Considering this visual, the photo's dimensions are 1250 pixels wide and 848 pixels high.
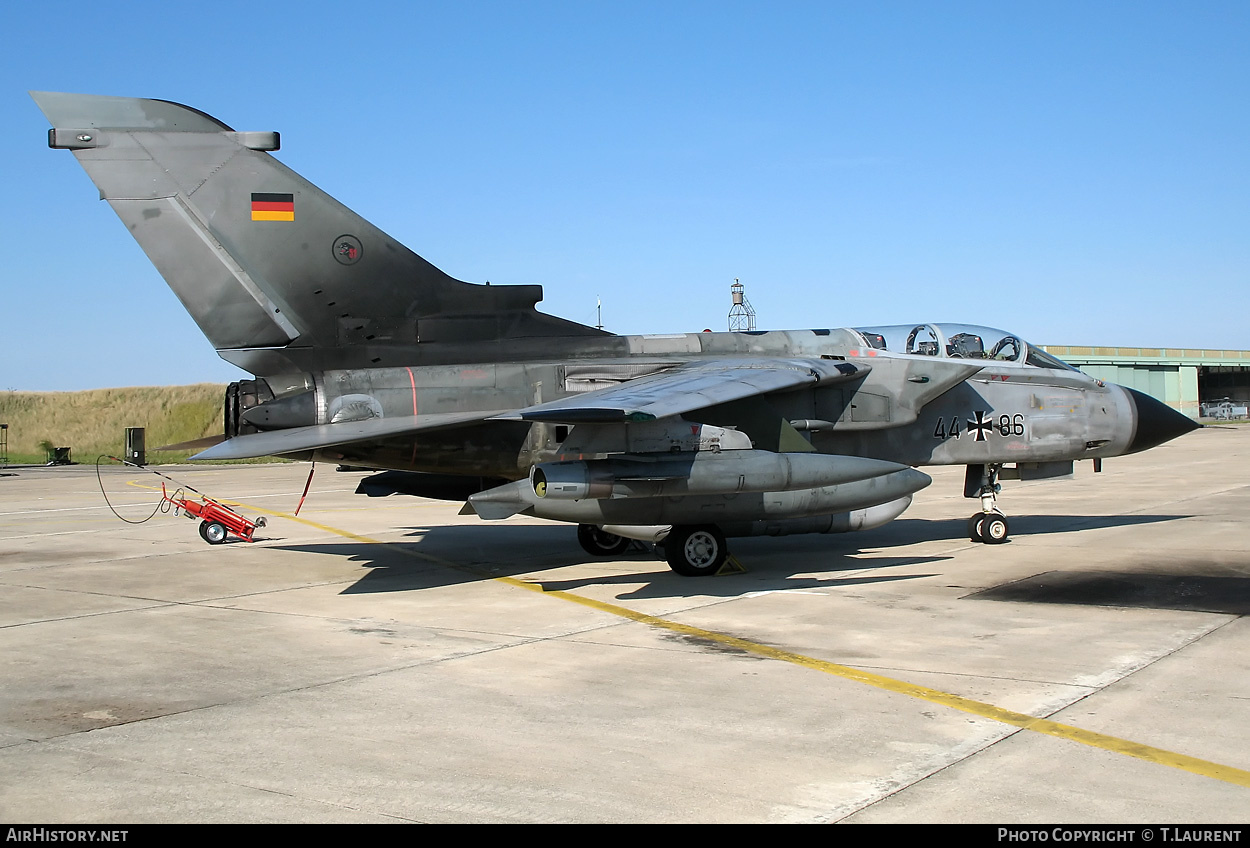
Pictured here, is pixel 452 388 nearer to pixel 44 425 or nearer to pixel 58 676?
pixel 58 676

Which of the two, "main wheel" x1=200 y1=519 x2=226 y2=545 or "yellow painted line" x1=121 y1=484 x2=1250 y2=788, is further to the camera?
"main wheel" x1=200 y1=519 x2=226 y2=545

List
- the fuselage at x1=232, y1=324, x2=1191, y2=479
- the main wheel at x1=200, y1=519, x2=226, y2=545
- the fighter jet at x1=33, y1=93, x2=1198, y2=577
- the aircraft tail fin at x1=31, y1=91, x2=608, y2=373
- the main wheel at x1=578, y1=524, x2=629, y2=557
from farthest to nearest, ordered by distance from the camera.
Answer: the main wheel at x1=200, y1=519, x2=226, y2=545
the main wheel at x1=578, y1=524, x2=629, y2=557
the fuselage at x1=232, y1=324, x2=1191, y2=479
the aircraft tail fin at x1=31, y1=91, x2=608, y2=373
the fighter jet at x1=33, y1=93, x2=1198, y2=577

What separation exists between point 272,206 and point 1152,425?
12.6 metres

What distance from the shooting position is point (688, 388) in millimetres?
10977

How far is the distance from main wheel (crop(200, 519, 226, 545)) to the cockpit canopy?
10899 millimetres

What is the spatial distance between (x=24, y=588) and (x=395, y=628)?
5711 mm

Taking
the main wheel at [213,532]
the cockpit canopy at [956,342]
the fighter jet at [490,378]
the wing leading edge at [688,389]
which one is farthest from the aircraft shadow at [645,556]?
the cockpit canopy at [956,342]

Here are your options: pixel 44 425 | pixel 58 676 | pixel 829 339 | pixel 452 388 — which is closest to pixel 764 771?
pixel 58 676

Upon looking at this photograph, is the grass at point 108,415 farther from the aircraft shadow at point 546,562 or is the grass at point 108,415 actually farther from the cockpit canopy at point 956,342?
the cockpit canopy at point 956,342

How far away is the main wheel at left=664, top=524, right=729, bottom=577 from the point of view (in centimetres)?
1230

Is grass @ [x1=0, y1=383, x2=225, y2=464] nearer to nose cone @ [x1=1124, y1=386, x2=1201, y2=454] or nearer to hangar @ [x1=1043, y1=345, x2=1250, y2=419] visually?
hangar @ [x1=1043, y1=345, x2=1250, y2=419]


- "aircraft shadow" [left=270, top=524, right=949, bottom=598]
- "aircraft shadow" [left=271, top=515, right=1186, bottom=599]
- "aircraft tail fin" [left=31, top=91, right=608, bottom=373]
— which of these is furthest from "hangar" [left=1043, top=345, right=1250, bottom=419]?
"aircraft tail fin" [left=31, top=91, right=608, bottom=373]

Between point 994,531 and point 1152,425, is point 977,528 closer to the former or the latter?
point 994,531

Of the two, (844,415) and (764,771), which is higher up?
(844,415)
